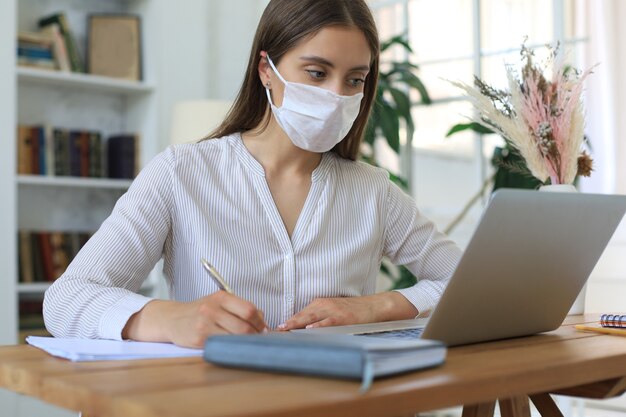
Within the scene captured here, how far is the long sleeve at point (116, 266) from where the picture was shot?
1.21m

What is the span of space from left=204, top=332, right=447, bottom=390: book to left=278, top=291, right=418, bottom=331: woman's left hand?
1.22 feet

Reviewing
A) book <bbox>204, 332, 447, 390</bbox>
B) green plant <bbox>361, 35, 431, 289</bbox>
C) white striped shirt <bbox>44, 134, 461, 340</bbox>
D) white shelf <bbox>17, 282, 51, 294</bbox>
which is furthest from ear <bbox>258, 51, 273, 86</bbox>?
white shelf <bbox>17, 282, 51, 294</bbox>

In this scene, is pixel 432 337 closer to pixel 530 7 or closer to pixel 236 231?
pixel 236 231

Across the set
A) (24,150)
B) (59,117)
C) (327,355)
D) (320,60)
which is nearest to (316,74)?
(320,60)

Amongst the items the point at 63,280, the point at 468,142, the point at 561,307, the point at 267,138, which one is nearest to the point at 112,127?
the point at 468,142

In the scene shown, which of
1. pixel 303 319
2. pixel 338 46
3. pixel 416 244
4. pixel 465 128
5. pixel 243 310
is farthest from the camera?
pixel 465 128

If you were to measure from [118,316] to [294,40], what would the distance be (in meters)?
0.69

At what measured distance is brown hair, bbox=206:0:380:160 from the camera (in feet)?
5.26

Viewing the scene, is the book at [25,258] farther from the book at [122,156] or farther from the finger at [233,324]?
the finger at [233,324]

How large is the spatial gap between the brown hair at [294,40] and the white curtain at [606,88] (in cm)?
177

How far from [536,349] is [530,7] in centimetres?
272

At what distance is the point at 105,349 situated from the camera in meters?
1.04

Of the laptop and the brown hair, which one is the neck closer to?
the brown hair

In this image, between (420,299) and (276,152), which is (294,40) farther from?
(420,299)
